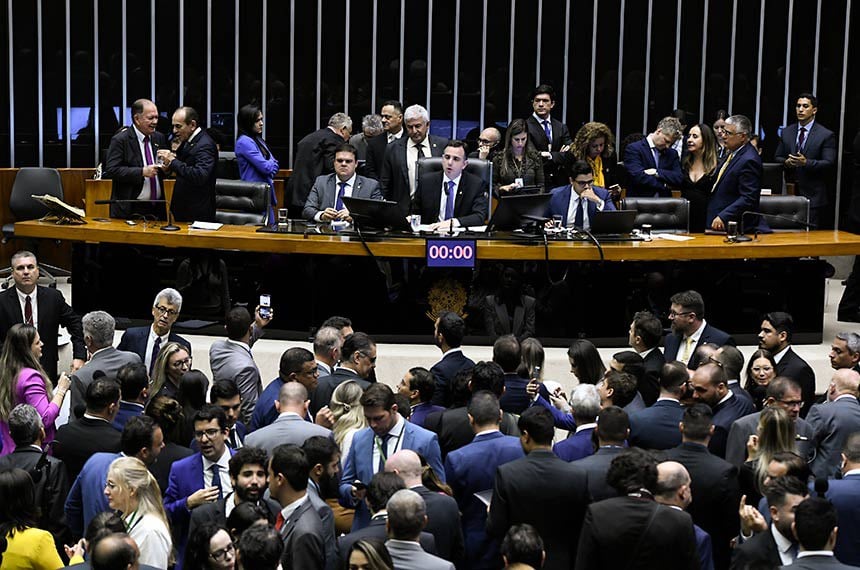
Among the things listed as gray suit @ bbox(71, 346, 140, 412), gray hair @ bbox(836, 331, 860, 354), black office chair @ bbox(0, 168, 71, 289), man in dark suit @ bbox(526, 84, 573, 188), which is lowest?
gray suit @ bbox(71, 346, 140, 412)

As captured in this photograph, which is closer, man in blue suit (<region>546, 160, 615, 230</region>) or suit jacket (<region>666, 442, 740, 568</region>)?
suit jacket (<region>666, 442, 740, 568</region>)

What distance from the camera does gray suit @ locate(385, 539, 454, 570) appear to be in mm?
4590

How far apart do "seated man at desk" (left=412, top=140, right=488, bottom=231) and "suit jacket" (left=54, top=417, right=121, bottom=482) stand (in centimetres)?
468

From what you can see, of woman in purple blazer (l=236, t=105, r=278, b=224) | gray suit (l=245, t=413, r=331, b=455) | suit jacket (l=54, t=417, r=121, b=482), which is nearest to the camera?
gray suit (l=245, t=413, r=331, b=455)

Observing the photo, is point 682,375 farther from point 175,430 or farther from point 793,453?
point 175,430

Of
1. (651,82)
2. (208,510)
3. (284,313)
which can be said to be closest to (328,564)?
(208,510)

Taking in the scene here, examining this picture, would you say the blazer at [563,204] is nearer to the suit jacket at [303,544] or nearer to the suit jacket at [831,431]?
the suit jacket at [831,431]

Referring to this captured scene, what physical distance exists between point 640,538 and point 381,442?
1284 mm

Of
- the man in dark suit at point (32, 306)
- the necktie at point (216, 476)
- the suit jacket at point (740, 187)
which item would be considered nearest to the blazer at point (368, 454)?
the necktie at point (216, 476)

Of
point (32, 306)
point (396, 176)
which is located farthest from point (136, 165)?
point (32, 306)

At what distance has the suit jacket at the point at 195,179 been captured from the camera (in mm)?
10570

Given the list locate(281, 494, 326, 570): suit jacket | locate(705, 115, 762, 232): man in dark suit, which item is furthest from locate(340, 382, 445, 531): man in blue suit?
locate(705, 115, 762, 232): man in dark suit

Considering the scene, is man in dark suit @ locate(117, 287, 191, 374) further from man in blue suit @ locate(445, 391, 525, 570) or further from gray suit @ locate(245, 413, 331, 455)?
man in blue suit @ locate(445, 391, 525, 570)

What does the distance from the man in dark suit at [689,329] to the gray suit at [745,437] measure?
1690 millimetres
